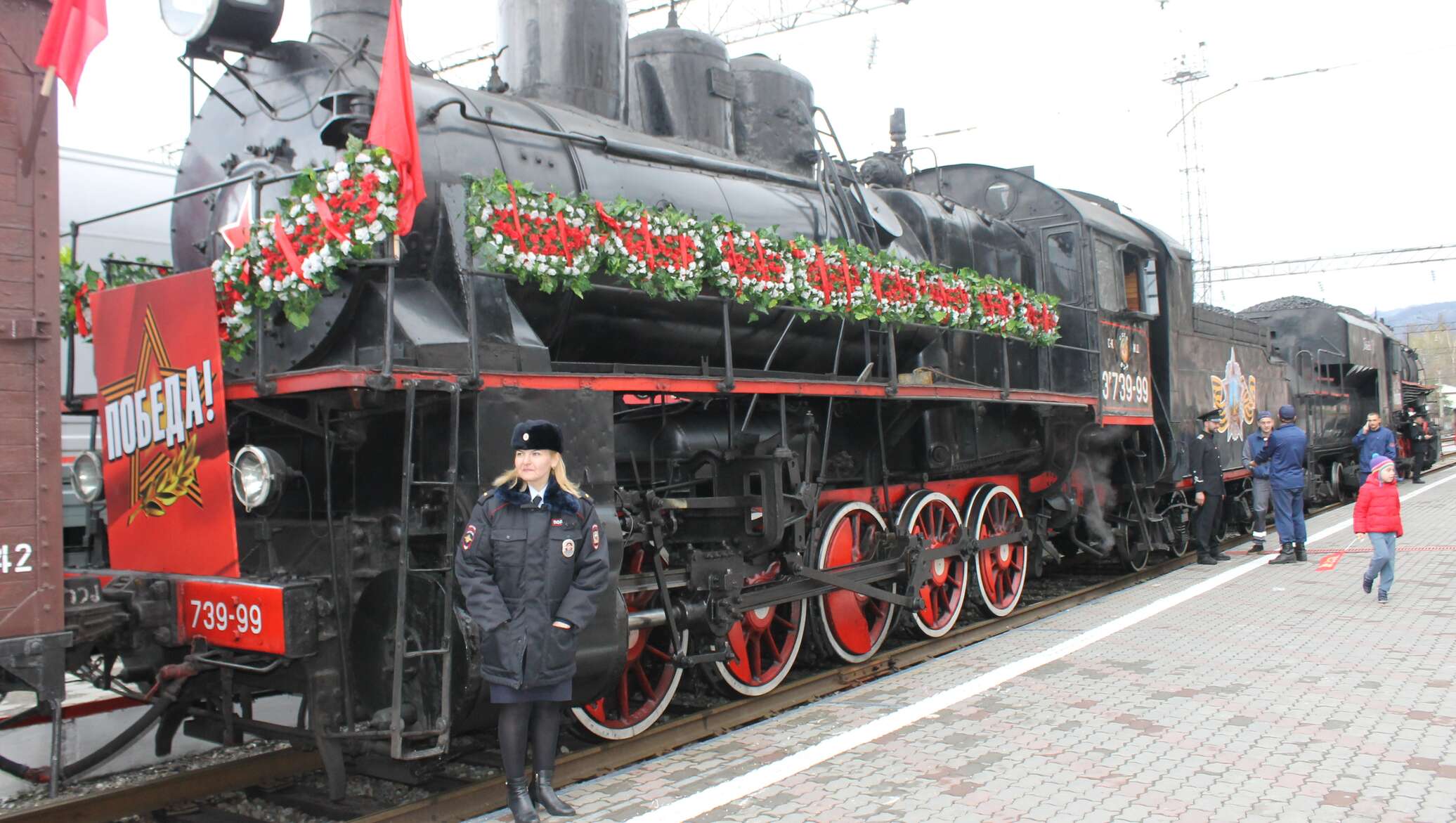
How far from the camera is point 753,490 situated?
18.0ft

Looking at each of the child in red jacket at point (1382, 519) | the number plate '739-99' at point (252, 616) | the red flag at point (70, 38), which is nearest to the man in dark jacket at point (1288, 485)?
the child in red jacket at point (1382, 519)

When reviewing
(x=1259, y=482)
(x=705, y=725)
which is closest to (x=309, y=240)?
(x=705, y=725)

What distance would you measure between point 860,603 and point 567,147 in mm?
3421

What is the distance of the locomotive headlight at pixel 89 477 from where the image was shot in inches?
186

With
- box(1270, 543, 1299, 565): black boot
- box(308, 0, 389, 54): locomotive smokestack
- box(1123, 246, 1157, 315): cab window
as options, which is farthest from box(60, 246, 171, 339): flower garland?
box(1270, 543, 1299, 565): black boot

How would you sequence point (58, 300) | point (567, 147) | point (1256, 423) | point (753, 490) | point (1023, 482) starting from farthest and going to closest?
point (1256, 423), point (1023, 482), point (753, 490), point (567, 147), point (58, 300)

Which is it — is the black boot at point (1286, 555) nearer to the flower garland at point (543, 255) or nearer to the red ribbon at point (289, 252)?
the flower garland at point (543, 255)

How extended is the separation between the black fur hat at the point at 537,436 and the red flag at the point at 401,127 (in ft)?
2.82

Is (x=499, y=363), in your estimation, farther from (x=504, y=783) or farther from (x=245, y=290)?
(x=504, y=783)

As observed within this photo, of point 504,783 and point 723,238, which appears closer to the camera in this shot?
point 504,783

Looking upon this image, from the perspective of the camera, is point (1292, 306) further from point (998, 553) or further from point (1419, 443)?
point (998, 553)

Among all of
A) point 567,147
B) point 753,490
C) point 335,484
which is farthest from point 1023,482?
point 335,484

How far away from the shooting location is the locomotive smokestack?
4738mm

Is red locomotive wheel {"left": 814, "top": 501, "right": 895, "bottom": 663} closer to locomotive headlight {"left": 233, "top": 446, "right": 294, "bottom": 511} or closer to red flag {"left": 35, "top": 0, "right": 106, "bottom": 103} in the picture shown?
locomotive headlight {"left": 233, "top": 446, "right": 294, "bottom": 511}
